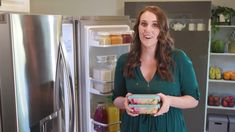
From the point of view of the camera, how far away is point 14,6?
5.49 feet

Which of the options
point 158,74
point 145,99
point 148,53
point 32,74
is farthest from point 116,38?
point 32,74

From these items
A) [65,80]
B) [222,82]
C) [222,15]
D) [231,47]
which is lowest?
[222,82]

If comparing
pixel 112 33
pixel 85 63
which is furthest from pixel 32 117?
pixel 112 33

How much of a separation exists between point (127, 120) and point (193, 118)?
7.36 ft

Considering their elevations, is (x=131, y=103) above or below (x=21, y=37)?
below

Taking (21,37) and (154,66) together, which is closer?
(21,37)

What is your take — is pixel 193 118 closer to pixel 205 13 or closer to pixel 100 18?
pixel 205 13

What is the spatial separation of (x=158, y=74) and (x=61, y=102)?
0.54m

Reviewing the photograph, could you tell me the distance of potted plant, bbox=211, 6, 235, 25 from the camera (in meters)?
3.71

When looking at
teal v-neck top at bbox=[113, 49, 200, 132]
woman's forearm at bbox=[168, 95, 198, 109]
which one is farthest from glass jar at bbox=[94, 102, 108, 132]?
woman's forearm at bbox=[168, 95, 198, 109]

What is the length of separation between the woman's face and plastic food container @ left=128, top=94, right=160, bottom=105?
271mm

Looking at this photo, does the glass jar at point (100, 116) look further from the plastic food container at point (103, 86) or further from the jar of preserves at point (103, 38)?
the jar of preserves at point (103, 38)

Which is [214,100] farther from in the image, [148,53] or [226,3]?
[148,53]

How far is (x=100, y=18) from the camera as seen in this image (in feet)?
6.84
